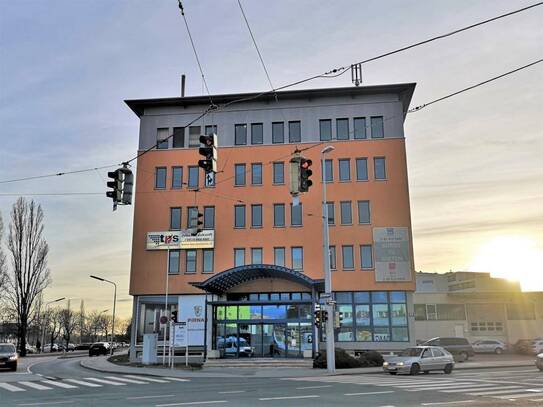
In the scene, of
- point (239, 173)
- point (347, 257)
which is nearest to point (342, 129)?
point (239, 173)

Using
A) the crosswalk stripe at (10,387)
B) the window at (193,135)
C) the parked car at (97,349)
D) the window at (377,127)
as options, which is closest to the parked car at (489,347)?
the window at (377,127)

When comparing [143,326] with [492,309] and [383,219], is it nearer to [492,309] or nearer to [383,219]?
[383,219]

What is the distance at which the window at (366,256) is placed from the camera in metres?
41.0

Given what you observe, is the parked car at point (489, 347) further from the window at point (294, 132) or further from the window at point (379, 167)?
the window at point (294, 132)

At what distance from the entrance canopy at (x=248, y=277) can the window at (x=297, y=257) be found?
1.99 metres

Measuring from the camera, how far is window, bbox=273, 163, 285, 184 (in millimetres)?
43406

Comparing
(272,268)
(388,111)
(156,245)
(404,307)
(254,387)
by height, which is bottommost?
(254,387)

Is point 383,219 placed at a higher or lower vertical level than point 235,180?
lower

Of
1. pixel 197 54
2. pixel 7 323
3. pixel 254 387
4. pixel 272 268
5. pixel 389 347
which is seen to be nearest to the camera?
pixel 197 54

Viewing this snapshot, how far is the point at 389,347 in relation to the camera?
1549 inches

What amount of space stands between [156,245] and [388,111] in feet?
72.5

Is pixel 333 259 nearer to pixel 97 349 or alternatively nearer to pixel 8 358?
pixel 8 358

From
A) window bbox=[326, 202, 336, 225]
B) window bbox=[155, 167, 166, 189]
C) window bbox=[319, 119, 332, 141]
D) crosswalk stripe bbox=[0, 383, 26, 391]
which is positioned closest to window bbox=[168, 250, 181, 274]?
window bbox=[155, 167, 166, 189]

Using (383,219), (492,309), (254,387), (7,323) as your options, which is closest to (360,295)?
(383,219)
